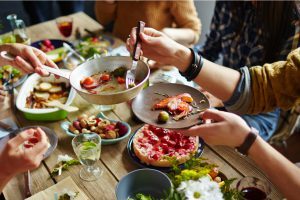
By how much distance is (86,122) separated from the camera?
141 centimetres

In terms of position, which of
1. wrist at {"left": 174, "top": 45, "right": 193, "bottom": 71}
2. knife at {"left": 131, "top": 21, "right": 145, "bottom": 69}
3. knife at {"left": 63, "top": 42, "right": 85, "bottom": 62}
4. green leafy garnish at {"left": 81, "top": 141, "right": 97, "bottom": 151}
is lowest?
green leafy garnish at {"left": 81, "top": 141, "right": 97, "bottom": 151}

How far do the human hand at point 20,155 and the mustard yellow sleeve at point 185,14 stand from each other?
4.60 ft

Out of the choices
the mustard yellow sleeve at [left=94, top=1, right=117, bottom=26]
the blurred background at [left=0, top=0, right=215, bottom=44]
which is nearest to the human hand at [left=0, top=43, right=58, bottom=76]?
the mustard yellow sleeve at [left=94, top=1, right=117, bottom=26]

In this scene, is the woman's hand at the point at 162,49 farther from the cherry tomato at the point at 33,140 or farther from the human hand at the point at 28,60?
the cherry tomato at the point at 33,140

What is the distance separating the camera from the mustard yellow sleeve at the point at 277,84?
1.32 m

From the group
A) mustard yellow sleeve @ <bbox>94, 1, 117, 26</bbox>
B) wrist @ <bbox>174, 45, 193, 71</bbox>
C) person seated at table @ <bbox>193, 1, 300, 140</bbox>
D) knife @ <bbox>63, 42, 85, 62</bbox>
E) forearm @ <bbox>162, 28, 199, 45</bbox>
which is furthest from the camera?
mustard yellow sleeve @ <bbox>94, 1, 117, 26</bbox>

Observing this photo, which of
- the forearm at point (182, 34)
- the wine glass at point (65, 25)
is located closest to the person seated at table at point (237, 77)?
the forearm at point (182, 34)

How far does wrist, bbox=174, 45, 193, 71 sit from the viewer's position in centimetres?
137

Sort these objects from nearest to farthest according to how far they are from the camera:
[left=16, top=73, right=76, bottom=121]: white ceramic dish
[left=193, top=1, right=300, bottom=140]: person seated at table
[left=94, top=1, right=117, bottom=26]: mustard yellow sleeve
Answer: [left=16, top=73, right=76, bottom=121]: white ceramic dish
[left=193, top=1, right=300, bottom=140]: person seated at table
[left=94, top=1, right=117, bottom=26]: mustard yellow sleeve

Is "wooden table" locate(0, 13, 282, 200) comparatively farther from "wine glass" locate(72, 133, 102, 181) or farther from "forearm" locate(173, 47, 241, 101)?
"forearm" locate(173, 47, 241, 101)

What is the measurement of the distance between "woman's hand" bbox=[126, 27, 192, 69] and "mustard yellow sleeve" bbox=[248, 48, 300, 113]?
11.7 inches

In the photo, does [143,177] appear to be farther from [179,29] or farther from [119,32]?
[119,32]

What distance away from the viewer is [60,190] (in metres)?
1.15

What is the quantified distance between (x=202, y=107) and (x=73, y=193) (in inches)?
22.0
